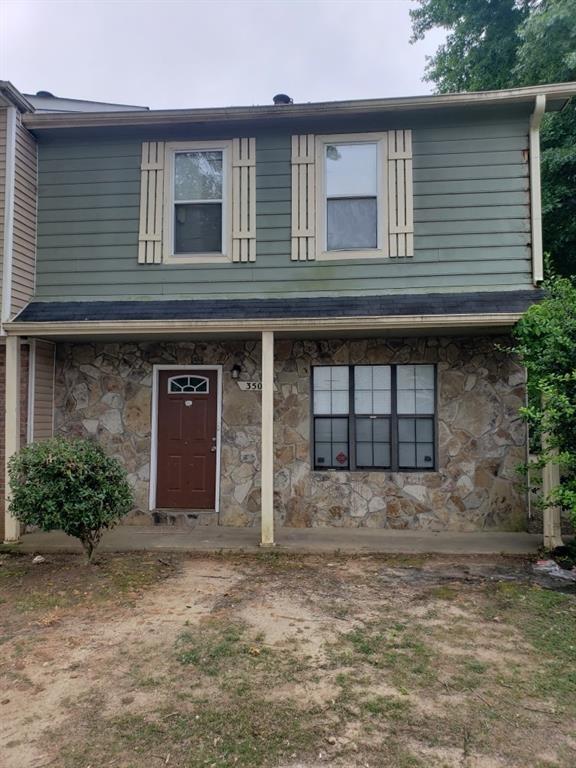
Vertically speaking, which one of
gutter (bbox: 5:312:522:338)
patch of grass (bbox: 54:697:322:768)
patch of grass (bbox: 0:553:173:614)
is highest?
gutter (bbox: 5:312:522:338)

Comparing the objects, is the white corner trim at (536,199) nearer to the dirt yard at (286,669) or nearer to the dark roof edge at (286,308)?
the dark roof edge at (286,308)

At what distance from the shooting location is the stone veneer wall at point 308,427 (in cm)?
635

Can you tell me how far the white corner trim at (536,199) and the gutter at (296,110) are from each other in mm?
220

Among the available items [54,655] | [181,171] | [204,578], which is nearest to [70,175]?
[181,171]

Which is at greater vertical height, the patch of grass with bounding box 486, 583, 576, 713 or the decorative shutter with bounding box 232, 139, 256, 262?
the decorative shutter with bounding box 232, 139, 256, 262

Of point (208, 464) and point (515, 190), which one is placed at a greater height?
point (515, 190)

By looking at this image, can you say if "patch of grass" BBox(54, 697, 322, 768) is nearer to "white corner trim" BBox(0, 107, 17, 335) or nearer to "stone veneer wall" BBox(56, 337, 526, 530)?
"stone veneer wall" BBox(56, 337, 526, 530)

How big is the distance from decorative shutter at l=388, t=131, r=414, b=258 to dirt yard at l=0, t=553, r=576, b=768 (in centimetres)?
384

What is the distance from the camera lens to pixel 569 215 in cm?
890

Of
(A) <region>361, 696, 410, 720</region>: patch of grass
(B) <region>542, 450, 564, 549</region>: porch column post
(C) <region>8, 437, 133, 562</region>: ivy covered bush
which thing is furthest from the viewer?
(B) <region>542, 450, 564, 549</region>: porch column post

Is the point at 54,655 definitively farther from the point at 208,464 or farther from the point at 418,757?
the point at 208,464

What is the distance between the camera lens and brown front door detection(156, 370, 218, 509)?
6761mm

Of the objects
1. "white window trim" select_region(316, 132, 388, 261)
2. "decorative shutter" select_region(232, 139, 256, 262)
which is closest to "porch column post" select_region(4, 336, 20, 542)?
"decorative shutter" select_region(232, 139, 256, 262)

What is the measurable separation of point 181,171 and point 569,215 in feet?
22.3
